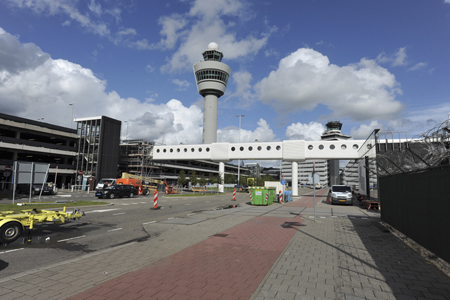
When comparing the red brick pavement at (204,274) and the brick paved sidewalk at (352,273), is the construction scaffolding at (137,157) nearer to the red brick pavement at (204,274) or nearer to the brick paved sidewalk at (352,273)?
the red brick pavement at (204,274)

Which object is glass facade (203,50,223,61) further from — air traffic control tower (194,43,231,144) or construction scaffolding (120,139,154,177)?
construction scaffolding (120,139,154,177)

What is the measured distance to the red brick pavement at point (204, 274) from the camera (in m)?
4.75

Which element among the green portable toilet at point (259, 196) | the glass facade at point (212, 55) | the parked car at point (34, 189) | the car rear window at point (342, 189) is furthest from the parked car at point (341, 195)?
the glass facade at point (212, 55)

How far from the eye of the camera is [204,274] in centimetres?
582

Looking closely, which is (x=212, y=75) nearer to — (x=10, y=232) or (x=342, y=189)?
(x=342, y=189)

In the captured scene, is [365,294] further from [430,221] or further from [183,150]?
[183,150]

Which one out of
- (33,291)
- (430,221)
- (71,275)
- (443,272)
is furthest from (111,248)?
(430,221)

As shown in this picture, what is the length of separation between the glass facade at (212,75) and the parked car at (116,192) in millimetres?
51611

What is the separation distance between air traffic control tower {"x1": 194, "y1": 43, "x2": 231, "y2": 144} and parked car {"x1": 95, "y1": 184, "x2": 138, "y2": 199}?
45.1 metres

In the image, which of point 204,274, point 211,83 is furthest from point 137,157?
point 204,274

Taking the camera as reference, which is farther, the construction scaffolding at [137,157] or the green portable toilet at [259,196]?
the construction scaffolding at [137,157]

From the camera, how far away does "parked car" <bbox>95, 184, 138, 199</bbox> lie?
27109 millimetres

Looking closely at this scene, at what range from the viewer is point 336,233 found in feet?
35.8

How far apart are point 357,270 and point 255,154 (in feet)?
128
